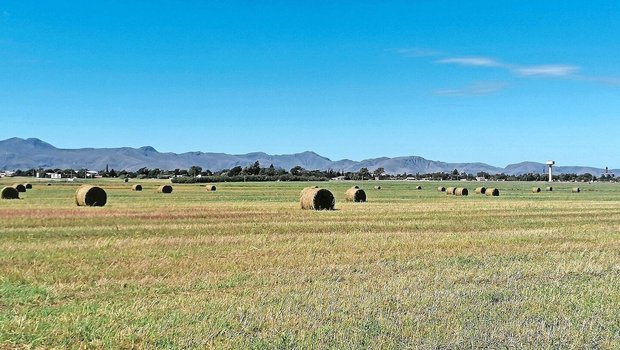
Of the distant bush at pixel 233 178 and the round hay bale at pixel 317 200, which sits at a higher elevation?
the distant bush at pixel 233 178

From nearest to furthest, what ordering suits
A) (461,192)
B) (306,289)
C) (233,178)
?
(306,289)
(461,192)
(233,178)

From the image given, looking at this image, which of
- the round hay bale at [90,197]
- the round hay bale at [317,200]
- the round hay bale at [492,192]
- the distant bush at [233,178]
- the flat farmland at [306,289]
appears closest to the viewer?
the flat farmland at [306,289]

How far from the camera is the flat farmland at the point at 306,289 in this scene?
9359mm

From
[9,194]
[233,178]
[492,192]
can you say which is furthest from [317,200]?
[233,178]

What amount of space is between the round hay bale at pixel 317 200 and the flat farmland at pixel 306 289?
14483 millimetres

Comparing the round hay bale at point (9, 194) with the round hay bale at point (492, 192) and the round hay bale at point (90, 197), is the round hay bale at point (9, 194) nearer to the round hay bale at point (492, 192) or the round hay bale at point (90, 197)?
the round hay bale at point (90, 197)

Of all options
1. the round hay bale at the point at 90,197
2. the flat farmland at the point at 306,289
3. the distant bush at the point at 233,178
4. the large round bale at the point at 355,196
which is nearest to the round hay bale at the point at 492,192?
the large round bale at the point at 355,196

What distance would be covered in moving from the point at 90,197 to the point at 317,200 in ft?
46.2

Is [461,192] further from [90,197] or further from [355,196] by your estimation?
[90,197]

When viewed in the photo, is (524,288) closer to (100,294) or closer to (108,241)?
(100,294)

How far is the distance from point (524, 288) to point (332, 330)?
4.82 m

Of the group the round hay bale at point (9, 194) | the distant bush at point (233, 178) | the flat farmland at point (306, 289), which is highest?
the distant bush at point (233, 178)

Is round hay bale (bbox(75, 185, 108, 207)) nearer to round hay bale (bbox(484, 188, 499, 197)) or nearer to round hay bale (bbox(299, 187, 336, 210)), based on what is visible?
round hay bale (bbox(299, 187, 336, 210))

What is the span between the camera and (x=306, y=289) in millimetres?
12719
